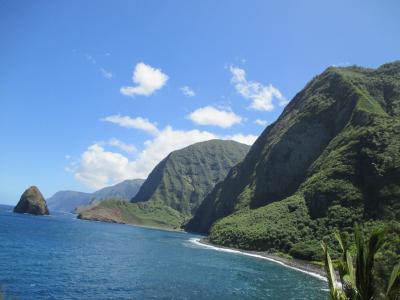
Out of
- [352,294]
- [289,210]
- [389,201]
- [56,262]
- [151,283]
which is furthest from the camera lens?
[289,210]

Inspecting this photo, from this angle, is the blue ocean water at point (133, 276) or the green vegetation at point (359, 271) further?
the blue ocean water at point (133, 276)

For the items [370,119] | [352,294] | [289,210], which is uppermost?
[370,119]

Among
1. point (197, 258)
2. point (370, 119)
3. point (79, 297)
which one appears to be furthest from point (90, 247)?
point (370, 119)

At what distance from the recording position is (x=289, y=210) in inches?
7224

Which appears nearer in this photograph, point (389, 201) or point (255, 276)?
point (255, 276)

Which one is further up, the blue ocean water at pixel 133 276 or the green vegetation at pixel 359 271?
the green vegetation at pixel 359 271

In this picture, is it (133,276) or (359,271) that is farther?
(133,276)

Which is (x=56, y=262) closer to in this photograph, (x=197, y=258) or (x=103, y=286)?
(x=103, y=286)

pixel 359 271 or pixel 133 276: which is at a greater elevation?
pixel 359 271

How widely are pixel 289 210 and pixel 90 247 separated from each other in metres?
95.0

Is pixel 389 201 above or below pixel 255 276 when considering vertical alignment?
above

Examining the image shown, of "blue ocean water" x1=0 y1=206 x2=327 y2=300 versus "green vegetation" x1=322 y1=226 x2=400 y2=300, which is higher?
"green vegetation" x1=322 y1=226 x2=400 y2=300

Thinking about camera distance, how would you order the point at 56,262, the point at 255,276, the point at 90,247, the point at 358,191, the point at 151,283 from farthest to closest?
the point at 358,191
the point at 90,247
the point at 255,276
the point at 56,262
the point at 151,283

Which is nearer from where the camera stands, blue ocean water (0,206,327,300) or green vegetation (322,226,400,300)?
green vegetation (322,226,400,300)
